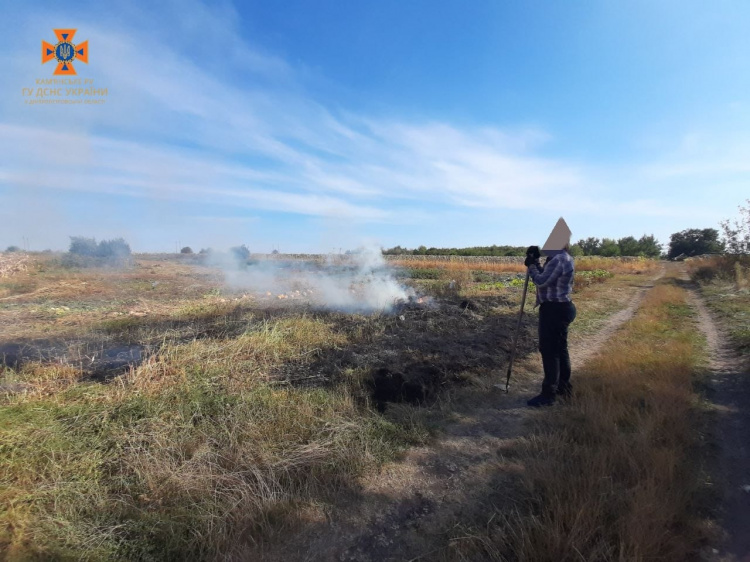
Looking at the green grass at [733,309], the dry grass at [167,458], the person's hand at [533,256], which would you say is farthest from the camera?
the green grass at [733,309]

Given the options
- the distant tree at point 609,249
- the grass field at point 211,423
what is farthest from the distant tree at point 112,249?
the distant tree at point 609,249

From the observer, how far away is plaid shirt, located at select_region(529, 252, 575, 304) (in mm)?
4402

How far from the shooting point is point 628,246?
7044 cm

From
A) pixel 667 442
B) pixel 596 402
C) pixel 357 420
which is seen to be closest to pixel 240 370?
pixel 357 420

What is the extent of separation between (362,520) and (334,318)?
7.05 meters

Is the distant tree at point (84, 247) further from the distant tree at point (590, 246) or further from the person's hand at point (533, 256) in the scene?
the distant tree at point (590, 246)

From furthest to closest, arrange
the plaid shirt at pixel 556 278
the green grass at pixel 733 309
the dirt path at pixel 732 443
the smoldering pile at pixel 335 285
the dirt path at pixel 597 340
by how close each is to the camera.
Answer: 1. the smoldering pile at pixel 335 285
2. the green grass at pixel 733 309
3. the dirt path at pixel 597 340
4. the plaid shirt at pixel 556 278
5. the dirt path at pixel 732 443

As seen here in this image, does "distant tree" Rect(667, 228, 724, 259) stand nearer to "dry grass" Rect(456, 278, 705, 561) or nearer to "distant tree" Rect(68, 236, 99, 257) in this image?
Result: "dry grass" Rect(456, 278, 705, 561)

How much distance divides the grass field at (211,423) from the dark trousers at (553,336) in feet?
1.60

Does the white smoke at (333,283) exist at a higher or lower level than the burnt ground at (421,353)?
higher

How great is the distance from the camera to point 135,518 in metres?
2.65

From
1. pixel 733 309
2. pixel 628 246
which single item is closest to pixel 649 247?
pixel 628 246

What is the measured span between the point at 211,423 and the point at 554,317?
4.53m

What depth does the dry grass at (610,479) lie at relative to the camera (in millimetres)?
2195
